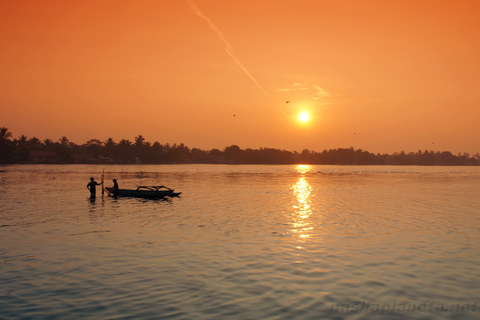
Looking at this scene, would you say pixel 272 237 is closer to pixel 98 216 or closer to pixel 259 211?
pixel 259 211

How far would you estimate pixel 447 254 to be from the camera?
20656mm

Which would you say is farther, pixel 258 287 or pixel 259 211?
pixel 259 211

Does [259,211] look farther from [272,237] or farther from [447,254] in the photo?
[447,254]

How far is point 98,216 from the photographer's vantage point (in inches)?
1345

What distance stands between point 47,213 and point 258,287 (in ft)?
88.8

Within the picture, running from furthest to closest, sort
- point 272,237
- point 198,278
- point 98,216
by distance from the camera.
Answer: point 98,216 < point 272,237 < point 198,278

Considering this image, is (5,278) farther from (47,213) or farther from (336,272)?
(47,213)

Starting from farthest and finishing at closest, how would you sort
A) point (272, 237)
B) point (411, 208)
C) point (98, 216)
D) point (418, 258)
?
point (411, 208)
point (98, 216)
point (272, 237)
point (418, 258)

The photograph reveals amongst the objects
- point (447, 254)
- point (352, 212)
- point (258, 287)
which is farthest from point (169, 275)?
point (352, 212)

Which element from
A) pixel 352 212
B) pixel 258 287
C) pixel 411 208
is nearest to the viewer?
pixel 258 287

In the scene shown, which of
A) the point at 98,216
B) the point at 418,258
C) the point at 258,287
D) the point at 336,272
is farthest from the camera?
the point at 98,216

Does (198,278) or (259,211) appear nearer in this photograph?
(198,278)

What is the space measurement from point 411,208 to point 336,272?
2907 centimetres

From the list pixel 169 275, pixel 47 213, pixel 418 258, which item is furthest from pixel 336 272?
pixel 47 213
